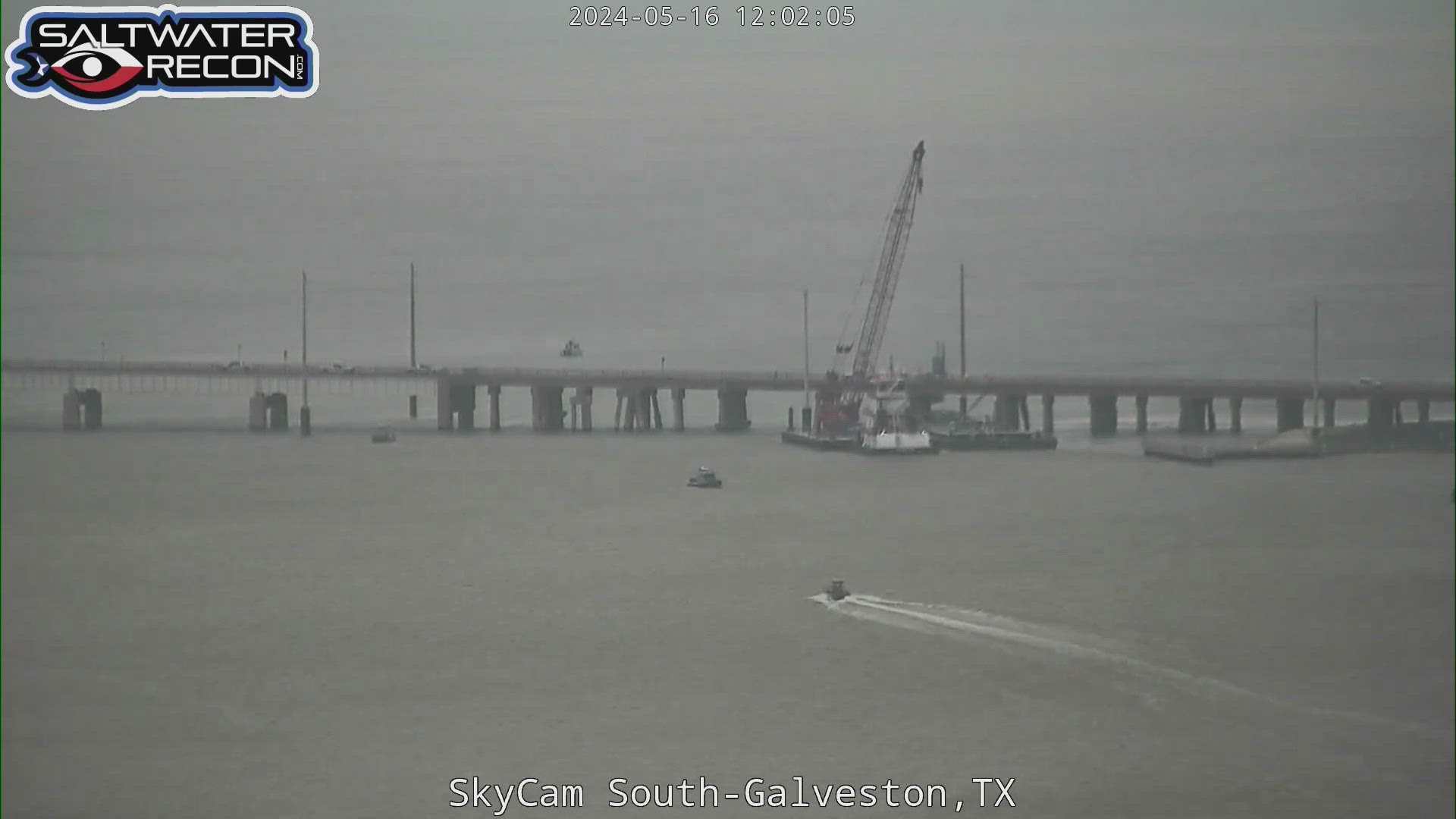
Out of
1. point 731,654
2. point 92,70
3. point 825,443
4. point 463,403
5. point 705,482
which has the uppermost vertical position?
point 92,70

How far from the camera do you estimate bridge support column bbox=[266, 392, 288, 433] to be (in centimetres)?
5903

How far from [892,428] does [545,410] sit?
16.1 meters

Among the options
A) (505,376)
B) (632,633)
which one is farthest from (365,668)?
(505,376)

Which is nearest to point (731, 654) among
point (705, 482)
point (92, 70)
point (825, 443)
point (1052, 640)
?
point (1052, 640)

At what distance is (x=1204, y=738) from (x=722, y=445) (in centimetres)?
3842

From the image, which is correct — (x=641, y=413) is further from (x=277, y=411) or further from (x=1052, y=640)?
(x=1052, y=640)

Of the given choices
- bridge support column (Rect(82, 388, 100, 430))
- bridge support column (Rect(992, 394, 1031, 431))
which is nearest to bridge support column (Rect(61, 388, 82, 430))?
bridge support column (Rect(82, 388, 100, 430))

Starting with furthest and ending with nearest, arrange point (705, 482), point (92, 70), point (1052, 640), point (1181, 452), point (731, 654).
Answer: point (1181, 452) → point (705, 482) → point (1052, 640) → point (731, 654) → point (92, 70)

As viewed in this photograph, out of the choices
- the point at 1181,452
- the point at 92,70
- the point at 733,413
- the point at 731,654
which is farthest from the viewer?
the point at 733,413

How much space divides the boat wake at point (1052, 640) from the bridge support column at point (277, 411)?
45.1 meters

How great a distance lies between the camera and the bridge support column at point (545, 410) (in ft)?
192

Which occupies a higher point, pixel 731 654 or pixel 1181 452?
pixel 1181 452

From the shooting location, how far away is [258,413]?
59.2 metres

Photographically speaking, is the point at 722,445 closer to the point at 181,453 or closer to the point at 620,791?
the point at 181,453
